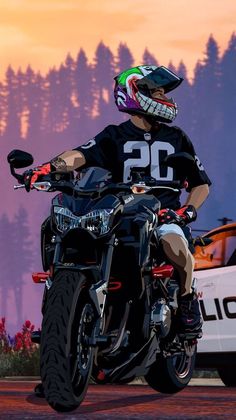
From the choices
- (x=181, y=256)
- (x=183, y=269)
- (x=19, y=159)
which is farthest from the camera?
(x=183, y=269)

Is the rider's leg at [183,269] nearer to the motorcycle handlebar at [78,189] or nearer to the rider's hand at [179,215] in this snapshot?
the rider's hand at [179,215]

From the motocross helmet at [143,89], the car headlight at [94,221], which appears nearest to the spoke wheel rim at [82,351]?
the car headlight at [94,221]

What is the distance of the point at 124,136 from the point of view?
10242 mm

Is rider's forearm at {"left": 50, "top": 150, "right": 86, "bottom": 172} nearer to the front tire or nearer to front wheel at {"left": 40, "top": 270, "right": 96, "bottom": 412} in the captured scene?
front wheel at {"left": 40, "top": 270, "right": 96, "bottom": 412}

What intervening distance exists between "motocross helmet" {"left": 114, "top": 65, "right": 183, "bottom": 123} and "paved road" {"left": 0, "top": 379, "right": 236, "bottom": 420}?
2188 mm

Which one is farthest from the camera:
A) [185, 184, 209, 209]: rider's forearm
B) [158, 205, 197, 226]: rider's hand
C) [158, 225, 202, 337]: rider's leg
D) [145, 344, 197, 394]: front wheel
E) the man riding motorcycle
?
[185, 184, 209, 209]: rider's forearm

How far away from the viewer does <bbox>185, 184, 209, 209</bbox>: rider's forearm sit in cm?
1073

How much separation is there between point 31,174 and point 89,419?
1.74m

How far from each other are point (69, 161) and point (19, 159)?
0.89 m

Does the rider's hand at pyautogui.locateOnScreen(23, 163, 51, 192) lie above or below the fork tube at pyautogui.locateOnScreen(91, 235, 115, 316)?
above

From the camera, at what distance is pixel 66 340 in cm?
829

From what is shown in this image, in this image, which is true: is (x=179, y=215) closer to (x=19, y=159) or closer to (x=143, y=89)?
(x=143, y=89)

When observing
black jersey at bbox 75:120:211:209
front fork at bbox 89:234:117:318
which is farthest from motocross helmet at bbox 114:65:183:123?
front fork at bbox 89:234:117:318

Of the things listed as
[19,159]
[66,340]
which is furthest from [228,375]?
[66,340]
